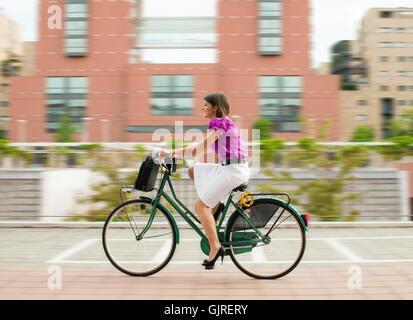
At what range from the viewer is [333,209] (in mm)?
9055

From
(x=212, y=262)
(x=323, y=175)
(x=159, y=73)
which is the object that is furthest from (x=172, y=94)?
(x=212, y=262)

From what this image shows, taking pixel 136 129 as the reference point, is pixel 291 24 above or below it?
above

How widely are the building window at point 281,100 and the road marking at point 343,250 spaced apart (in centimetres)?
4884

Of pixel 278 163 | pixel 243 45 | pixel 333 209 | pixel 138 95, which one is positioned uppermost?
pixel 243 45

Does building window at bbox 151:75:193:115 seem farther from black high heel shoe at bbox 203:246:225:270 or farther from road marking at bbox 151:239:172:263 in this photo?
black high heel shoe at bbox 203:246:225:270

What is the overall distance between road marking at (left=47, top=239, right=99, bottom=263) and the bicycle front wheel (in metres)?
1.12

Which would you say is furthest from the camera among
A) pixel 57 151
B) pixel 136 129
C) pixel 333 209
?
pixel 136 129

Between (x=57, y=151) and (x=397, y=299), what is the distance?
796 cm

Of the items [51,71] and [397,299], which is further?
[51,71]

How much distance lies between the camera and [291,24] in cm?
5444

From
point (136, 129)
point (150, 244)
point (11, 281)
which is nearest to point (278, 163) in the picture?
point (150, 244)

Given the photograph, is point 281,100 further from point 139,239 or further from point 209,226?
point 209,226
